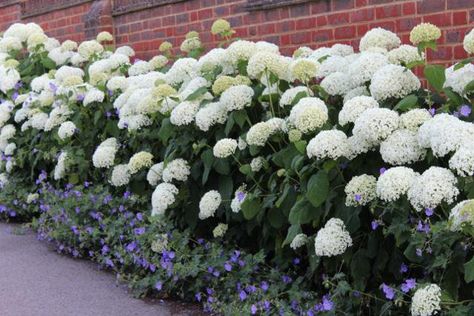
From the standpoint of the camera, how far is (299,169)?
3.93 meters

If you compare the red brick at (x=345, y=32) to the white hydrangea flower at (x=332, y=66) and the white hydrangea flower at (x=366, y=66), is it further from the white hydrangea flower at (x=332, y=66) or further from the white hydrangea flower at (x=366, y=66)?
the white hydrangea flower at (x=366, y=66)

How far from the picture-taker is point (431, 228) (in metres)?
3.05

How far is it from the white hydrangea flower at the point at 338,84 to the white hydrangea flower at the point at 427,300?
158 centimetres

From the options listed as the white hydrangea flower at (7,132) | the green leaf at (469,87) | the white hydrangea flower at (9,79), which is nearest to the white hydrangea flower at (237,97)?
the green leaf at (469,87)

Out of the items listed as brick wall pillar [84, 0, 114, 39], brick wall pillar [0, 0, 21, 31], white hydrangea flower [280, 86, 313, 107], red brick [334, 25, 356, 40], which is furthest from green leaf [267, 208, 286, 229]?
brick wall pillar [0, 0, 21, 31]

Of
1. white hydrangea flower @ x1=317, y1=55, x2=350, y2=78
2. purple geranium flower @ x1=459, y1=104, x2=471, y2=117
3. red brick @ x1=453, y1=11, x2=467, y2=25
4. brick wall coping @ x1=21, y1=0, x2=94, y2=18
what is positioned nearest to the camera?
purple geranium flower @ x1=459, y1=104, x2=471, y2=117

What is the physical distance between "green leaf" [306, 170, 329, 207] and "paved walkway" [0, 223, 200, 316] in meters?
1.17

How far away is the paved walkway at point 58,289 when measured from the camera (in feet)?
14.6

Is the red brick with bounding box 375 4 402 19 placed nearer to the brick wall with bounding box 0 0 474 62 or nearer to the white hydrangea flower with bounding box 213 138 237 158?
the brick wall with bounding box 0 0 474 62

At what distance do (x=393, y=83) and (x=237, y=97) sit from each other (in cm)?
110

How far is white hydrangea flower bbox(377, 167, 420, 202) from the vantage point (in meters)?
3.22

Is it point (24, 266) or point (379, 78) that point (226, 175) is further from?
point (24, 266)

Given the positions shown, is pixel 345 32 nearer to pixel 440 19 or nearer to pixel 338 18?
pixel 338 18

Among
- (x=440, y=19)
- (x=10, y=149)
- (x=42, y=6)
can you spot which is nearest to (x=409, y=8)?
(x=440, y=19)
